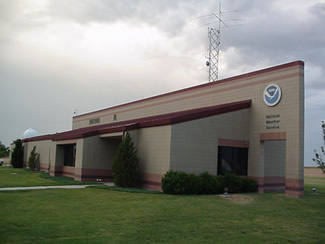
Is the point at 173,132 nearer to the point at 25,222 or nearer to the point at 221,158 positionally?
the point at 221,158

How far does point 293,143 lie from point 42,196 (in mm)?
13810

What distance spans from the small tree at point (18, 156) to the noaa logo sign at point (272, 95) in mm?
36754

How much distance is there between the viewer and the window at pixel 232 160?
23.5 meters

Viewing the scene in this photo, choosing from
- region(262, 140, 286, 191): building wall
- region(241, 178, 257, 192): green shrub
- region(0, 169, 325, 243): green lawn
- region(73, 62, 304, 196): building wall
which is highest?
region(73, 62, 304, 196): building wall

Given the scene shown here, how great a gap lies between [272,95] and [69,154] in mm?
A: 19117

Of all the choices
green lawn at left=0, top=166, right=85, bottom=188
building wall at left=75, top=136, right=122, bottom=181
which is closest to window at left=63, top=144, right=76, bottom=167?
green lawn at left=0, top=166, right=85, bottom=188

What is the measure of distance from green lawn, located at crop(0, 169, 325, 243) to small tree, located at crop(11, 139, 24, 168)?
3183 cm

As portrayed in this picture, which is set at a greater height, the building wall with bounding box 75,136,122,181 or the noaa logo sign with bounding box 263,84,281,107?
the noaa logo sign with bounding box 263,84,281,107

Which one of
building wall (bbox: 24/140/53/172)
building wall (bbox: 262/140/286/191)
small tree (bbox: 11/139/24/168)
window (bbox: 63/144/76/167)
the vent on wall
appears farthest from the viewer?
small tree (bbox: 11/139/24/168)

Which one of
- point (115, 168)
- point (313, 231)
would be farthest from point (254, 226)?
point (115, 168)

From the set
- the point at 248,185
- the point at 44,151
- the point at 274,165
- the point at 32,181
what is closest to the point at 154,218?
the point at 248,185

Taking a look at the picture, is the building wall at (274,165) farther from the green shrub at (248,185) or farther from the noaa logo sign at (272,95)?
the noaa logo sign at (272,95)

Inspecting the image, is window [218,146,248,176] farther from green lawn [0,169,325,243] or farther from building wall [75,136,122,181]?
building wall [75,136,122,181]

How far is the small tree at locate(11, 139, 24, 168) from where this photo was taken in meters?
49.5
